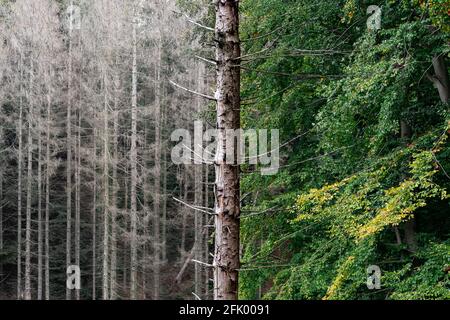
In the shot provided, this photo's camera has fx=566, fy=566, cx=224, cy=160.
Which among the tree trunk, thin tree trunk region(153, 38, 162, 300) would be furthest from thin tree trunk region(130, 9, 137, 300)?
the tree trunk

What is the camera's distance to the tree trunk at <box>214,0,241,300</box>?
431 cm

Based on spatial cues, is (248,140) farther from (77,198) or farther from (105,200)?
(77,198)

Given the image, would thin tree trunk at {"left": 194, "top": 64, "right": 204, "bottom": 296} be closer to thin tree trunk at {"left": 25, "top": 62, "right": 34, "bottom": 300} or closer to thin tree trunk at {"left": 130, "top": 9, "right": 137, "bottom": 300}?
thin tree trunk at {"left": 130, "top": 9, "right": 137, "bottom": 300}

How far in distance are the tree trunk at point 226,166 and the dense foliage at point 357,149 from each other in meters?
1.13

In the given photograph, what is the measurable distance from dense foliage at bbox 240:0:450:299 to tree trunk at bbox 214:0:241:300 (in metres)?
1.13

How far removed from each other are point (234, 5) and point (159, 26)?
59.8 ft

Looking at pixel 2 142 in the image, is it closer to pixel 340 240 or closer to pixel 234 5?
pixel 340 240

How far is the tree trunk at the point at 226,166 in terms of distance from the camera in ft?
14.1

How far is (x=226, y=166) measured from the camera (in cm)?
437

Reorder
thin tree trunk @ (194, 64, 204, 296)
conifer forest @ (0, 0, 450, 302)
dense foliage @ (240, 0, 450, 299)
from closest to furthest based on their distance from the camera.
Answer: conifer forest @ (0, 0, 450, 302), dense foliage @ (240, 0, 450, 299), thin tree trunk @ (194, 64, 204, 296)

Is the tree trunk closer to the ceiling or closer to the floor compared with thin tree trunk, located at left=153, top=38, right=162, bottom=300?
closer to the floor

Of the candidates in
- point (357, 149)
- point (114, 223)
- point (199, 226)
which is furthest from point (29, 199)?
point (357, 149)

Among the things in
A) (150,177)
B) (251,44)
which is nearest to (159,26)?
(150,177)

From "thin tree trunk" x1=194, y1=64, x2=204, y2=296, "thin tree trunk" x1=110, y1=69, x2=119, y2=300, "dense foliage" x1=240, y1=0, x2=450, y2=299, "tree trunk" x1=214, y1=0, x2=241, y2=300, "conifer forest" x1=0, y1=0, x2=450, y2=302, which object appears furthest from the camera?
"thin tree trunk" x1=194, y1=64, x2=204, y2=296
